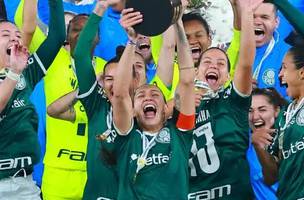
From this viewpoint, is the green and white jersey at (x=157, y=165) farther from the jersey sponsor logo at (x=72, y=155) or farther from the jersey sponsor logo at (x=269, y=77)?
the jersey sponsor logo at (x=269, y=77)

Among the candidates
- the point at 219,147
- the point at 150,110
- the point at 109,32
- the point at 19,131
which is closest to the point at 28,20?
the point at 19,131

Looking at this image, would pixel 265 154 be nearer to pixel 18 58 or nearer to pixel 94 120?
pixel 94 120

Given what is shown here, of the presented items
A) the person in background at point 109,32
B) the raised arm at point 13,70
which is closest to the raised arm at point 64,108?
the raised arm at point 13,70

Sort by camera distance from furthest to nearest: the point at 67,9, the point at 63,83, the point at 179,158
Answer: the point at 67,9
the point at 63,83
the point at 179,158

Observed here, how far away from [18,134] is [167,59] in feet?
3.22

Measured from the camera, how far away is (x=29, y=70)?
5.37m

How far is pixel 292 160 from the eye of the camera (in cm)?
467

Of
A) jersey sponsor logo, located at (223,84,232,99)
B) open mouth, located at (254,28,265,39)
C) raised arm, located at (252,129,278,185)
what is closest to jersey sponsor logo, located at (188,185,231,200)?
raised arm, located at (252,129,278,185)

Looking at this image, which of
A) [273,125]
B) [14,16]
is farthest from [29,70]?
[273,125]

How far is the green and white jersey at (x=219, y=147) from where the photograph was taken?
16.4 ft

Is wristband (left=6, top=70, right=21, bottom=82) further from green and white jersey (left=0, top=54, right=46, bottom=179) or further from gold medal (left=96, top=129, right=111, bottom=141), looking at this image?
gold medal (left=96, top=129, right=111, bottom=141)

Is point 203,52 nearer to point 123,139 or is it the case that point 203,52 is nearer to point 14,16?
point 123,139

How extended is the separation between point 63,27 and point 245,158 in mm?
1355

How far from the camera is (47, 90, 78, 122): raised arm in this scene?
17.7ft
